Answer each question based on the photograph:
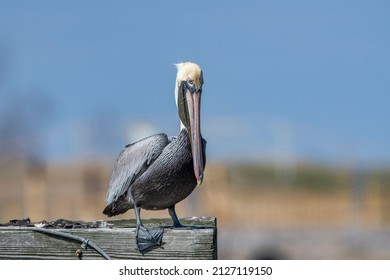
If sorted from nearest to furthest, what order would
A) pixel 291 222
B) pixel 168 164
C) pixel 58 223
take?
pixel 58 223, pixel 168 164, pixel 291 222

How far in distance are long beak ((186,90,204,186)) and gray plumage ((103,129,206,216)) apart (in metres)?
0.13

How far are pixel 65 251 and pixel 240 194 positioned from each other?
18.1m

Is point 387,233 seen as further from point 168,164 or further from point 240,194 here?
point 168,164

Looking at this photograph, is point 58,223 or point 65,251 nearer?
point 65,251

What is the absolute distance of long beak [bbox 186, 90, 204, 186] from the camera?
3.48 m

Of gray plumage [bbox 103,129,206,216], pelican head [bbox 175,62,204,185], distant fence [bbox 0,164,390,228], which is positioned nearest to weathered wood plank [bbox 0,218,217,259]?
pelican head [bbox 175,62,204,185]

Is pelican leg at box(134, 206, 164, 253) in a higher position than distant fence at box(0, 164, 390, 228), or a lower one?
higher

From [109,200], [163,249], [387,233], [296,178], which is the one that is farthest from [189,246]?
[296,178]

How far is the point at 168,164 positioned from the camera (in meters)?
3.77

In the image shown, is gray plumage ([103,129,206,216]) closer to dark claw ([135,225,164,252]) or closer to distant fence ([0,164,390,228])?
dark claw ([135,225,164,252])

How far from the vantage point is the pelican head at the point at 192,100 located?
3.51 m

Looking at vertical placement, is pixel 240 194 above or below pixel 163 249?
below

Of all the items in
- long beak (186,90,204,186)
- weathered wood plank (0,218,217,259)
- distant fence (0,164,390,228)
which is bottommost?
distant fence (0,164,390,228)

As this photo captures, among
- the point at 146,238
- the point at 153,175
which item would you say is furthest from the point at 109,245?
the point at 153,175
